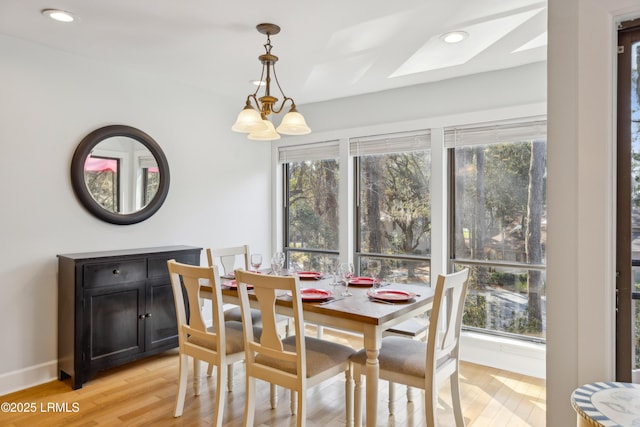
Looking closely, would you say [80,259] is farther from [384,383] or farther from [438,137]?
[438,137]

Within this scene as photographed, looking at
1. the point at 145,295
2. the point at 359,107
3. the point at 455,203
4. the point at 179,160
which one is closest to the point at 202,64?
the point at 179,160

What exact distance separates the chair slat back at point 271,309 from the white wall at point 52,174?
1.86 meters

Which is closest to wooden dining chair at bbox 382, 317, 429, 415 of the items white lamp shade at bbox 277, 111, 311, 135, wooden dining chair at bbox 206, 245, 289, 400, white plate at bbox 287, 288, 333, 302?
white plate at bbox 287, 288, 333, 302

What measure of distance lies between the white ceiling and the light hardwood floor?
2.53m

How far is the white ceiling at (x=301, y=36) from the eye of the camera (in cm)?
239

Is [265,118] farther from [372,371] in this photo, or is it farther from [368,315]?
[372,371]

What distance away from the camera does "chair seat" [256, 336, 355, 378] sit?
83.4 inches

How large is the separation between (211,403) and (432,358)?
5.13 ft

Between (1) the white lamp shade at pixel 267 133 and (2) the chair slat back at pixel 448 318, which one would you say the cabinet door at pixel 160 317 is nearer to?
(1) the white lamp shade at pixel 267 133

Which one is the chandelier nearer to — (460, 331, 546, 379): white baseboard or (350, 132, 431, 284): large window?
(350, 132, 431, 284): large window

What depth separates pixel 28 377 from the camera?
9.55ft

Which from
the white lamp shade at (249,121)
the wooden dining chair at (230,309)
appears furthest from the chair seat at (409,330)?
the white lamp shade at (249,121)

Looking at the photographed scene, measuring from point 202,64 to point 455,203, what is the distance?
257 cm

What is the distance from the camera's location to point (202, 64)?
3359 mm
